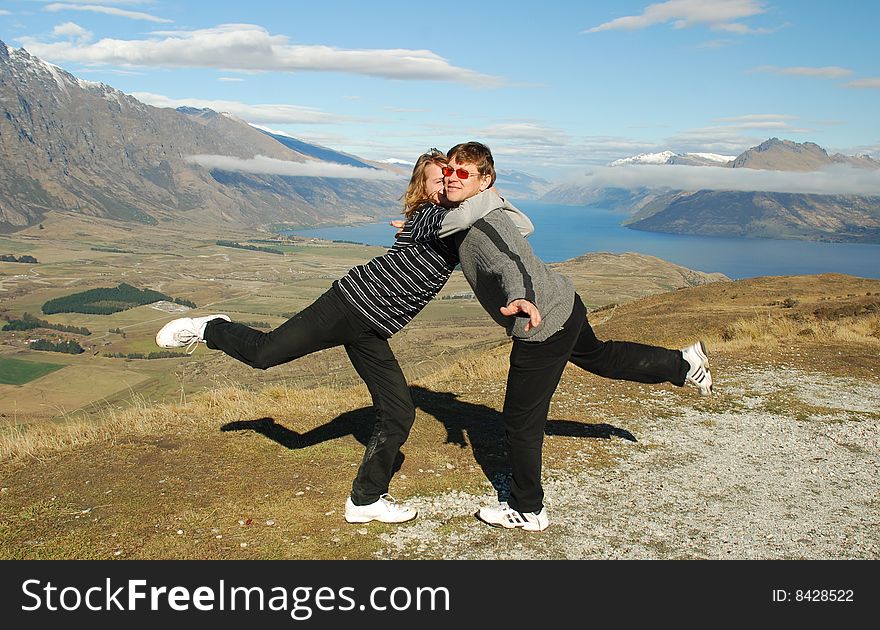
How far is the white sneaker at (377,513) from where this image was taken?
17.7 feet

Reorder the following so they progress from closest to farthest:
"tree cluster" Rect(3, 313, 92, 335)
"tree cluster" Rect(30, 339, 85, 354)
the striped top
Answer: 1. the striped top
2. "tree cluster" Rect(30, 339, 85, 354)
3. "tree cluster" Rect(3, 313, 92, 335)

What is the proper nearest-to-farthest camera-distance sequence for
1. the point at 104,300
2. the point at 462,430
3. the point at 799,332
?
the point at 462,430 < the point at 799,332 < the point at 104,300

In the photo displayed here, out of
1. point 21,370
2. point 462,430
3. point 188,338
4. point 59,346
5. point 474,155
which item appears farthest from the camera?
point 59,346

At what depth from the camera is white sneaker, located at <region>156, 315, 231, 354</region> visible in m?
5.92

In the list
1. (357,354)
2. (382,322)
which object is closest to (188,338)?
(357,354)

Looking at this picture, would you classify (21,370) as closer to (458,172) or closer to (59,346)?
(59,346)

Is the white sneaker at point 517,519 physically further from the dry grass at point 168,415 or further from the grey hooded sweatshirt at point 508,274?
the dry grass at point 168,415

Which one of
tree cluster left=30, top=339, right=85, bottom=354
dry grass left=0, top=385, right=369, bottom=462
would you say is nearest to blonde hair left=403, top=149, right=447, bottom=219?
dry grass left=0, top=385, right=369, bottom=462

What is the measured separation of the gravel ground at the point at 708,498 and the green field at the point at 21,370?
88.9m

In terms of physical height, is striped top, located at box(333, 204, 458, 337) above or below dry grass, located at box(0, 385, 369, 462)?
above

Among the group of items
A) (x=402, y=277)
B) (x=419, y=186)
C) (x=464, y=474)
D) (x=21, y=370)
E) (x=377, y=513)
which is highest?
(x=419, y=186)

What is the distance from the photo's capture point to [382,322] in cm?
536

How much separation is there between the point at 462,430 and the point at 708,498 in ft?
9.55

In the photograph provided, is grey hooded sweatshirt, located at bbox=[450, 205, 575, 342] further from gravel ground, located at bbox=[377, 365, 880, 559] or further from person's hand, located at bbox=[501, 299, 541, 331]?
gravel ground, located at bbox=[377, 365, 880, 559]
